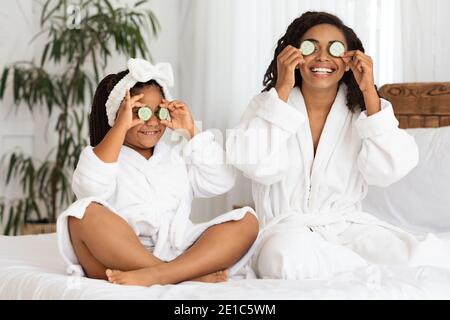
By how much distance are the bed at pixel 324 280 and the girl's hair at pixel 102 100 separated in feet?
1.20

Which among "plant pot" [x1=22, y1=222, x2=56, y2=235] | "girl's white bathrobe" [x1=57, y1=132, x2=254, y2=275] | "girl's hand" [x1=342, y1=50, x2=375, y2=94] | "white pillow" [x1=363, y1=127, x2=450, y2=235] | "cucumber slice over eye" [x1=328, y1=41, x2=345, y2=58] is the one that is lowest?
"plant pot" [x1=22, y1=222, x2=56, y2=235]

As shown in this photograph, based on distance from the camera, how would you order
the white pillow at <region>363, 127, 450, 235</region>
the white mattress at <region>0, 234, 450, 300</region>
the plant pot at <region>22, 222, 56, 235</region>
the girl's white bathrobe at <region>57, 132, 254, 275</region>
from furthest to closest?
the plant pot at <region>22, 222, 56, 235</region> → the white pillow at <region>363, 127, 450, 235</region> → the girl's white bathrobe at <region>57, 132, 254, 275</region> → the white mattress at <region>0, 234, 450, 300</region>

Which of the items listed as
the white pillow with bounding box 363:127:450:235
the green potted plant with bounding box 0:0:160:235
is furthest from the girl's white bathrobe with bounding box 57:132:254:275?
the green potted plant with bounding box 0:0:160:235

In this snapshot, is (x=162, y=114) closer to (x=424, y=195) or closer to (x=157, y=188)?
(x=157, y=188)

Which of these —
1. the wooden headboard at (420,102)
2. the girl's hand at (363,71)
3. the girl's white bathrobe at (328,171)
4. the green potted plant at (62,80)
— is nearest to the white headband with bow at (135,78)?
the girl's white bathrobe at (328,171)

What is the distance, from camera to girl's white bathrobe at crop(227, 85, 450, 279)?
6.68ft

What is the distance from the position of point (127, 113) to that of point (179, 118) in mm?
187

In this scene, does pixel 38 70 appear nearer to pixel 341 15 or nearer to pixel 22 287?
pixel 341 15

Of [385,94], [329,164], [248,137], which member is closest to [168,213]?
[248,137]

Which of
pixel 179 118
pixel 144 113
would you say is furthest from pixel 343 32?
pixel 144 113

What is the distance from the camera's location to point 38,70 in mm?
3736

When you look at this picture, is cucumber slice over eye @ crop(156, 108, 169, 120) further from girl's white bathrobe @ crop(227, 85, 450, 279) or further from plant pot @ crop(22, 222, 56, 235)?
plant pot @ crop(22, 222, 56, 235)

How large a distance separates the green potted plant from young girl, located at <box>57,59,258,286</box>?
154 centimetres

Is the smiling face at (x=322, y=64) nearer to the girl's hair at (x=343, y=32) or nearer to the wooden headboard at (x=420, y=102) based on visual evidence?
the girl's hair at (x=343, y=32)
